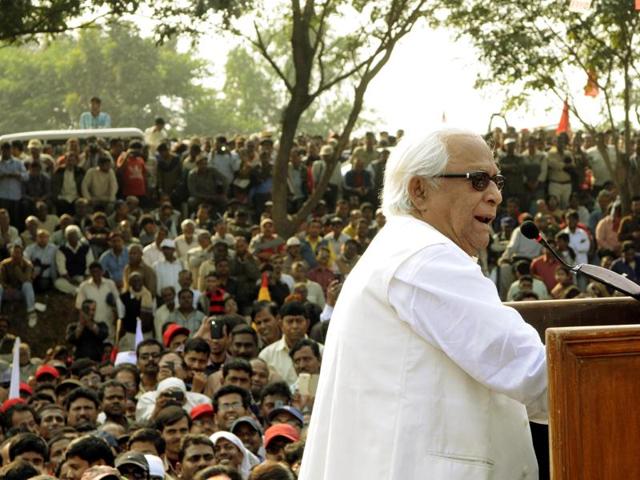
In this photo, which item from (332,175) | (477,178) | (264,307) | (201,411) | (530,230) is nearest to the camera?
(477,178)

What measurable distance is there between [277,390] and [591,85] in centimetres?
1347

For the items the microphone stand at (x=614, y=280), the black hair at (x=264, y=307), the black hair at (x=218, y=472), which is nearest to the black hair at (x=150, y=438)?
the black hair at (x=218, y=472)

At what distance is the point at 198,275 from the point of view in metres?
19.5

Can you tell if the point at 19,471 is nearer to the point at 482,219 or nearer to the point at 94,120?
the point at 482,219

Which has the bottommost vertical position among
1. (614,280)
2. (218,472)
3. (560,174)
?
(218,472)

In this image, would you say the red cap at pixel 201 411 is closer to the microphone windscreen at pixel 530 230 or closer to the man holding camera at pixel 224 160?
the microphone windscreen at pixel 530 230

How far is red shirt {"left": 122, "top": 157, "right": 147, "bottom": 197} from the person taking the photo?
2342 cm

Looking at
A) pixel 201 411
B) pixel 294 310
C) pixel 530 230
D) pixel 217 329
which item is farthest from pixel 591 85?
pixel 530 230

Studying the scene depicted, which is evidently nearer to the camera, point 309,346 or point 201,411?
point 201,411

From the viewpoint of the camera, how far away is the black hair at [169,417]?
11.2 metres

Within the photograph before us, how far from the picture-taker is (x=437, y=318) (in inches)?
171

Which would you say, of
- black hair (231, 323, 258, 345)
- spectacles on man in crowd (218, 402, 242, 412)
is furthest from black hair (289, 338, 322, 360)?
spectacles on man in crowd (218, 402, 242, 412)

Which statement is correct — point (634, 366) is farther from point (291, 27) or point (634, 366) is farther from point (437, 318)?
point (291, 27)

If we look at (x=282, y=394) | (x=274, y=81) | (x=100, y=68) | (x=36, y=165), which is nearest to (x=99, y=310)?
(x=36, y=165)
